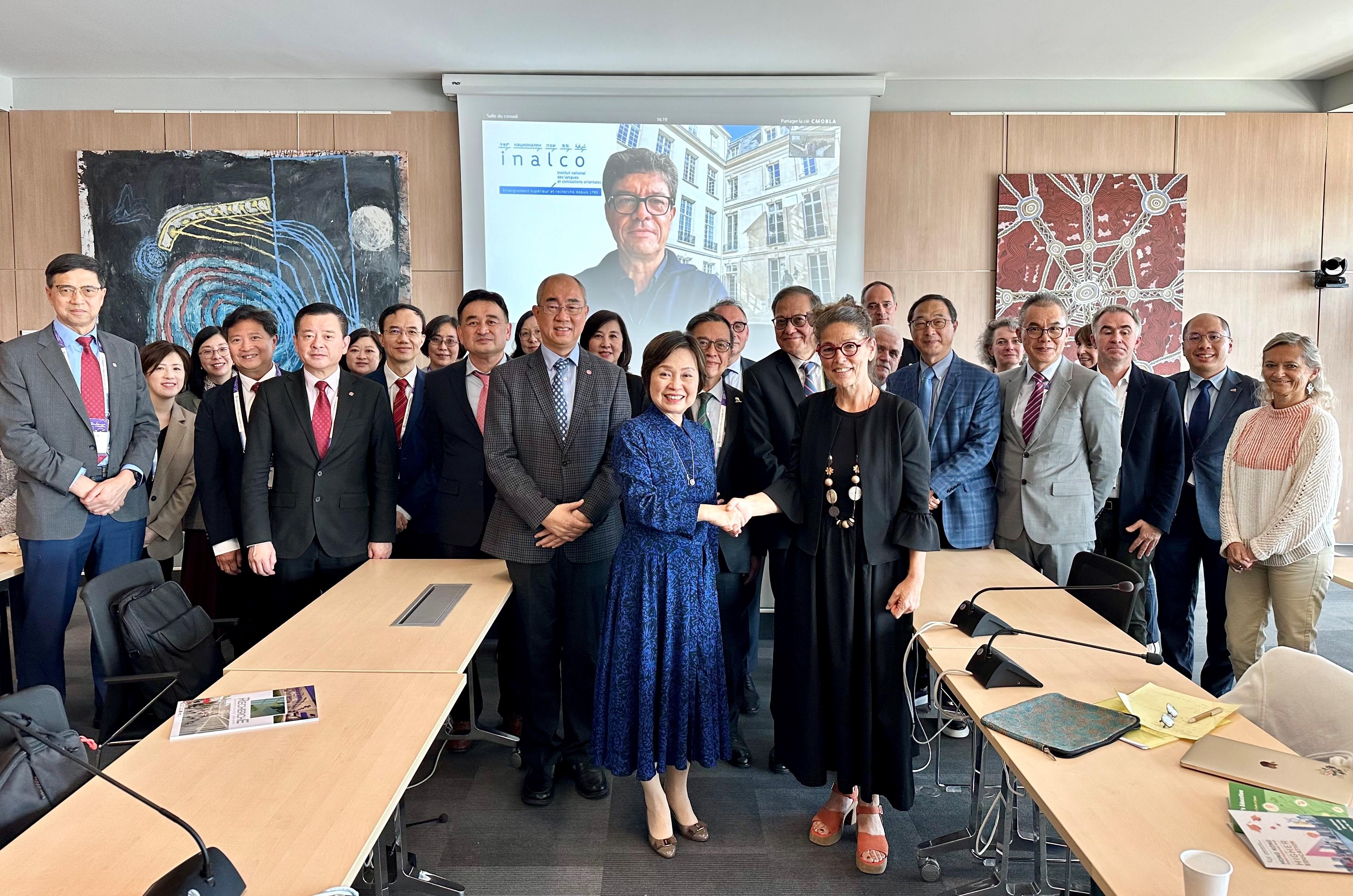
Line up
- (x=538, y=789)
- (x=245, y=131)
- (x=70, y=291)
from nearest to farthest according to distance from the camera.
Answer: (x=538, y=789)
(x=70, y=291)
(x=245, y=131)

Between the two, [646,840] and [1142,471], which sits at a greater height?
[1142,471]

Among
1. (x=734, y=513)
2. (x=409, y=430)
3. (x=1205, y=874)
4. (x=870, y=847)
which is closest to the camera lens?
(x=1205, y=874)

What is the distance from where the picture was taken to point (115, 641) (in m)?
2.61

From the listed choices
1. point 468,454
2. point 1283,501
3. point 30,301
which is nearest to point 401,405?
point 468,454

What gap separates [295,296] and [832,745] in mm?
5747

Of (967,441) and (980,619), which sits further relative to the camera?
(967,441)

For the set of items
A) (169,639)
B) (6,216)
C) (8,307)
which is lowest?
(169,639)

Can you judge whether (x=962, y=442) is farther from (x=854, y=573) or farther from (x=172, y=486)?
(x=172, y=486)

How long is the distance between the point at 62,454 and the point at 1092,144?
7.13 metres

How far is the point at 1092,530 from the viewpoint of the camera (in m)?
3.34

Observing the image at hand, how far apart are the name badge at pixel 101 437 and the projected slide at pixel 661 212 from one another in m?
3.35

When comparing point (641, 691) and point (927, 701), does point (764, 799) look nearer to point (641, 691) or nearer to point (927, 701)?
point (641, 691)

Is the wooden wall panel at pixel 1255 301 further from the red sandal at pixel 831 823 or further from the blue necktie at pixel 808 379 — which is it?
the red sandal at pixel 831 823

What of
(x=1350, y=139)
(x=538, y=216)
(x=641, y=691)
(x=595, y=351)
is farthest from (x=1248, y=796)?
(x=1350, y=139)
